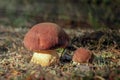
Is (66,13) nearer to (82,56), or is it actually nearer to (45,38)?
(82,56)

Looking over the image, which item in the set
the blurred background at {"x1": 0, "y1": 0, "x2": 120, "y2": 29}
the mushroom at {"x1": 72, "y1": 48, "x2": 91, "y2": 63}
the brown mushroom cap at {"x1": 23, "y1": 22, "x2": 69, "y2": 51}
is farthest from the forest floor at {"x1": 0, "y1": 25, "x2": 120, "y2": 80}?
the blurred background at {"x1": 0, "y1": 0, "x2": 120, "y2": 29}

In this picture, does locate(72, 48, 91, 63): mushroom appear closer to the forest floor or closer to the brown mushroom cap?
the forest floor

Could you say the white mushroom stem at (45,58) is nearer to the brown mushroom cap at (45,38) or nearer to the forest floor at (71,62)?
the forest floor at (71,62)

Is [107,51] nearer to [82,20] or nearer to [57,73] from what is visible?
[57,73]

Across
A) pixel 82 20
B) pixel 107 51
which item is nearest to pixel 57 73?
pixel 107 51

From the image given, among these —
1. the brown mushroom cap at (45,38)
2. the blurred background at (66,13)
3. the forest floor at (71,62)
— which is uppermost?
the blurred background at (66,13)

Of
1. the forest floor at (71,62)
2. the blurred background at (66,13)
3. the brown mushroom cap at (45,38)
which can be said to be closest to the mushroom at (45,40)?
the brown mushroom cap at (45,38)

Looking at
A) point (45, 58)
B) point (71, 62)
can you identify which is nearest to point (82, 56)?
point (71, 62)
